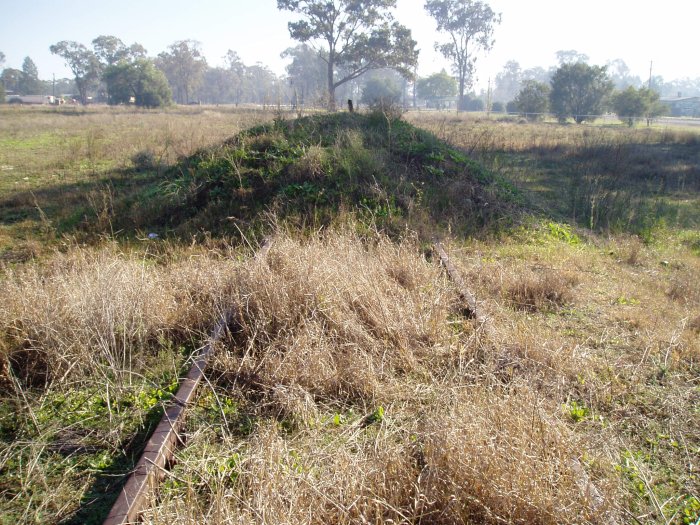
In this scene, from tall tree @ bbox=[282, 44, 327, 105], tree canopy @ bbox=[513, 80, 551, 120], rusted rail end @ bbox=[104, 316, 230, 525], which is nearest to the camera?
rusted rail end @ bbox=[104, 316, 230, 525]

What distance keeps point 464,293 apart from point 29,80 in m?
117

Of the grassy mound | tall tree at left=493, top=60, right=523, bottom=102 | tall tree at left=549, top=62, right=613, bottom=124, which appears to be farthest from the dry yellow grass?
tall tree at left=493, top=60, right=523, bottom=102

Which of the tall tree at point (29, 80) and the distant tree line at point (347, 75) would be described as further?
the tall tree at point (29, 80)

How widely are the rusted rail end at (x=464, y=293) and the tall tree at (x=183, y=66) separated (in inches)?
3407

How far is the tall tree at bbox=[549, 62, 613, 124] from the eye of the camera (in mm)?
40781

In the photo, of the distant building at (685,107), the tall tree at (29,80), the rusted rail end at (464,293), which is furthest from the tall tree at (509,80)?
the rusted rail end at (464,293)

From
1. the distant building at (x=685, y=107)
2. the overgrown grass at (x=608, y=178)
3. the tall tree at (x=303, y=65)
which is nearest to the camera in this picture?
the overgrown grass at (x=608, y=178)

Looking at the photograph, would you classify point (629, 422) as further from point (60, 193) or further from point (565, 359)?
point (60, 193)

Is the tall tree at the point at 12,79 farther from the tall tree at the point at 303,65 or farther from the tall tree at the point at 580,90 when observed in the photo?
the tall tree at the point at 580,90

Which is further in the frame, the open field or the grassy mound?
the grassy mound

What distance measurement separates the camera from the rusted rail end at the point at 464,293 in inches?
170

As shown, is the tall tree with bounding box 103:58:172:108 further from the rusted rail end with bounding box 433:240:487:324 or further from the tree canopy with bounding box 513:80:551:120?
the rusted rail end with bounding box 433:240:487:324

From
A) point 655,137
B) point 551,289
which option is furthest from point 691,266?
point 655,137

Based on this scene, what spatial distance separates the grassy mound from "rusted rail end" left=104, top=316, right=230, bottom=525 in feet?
14.2
